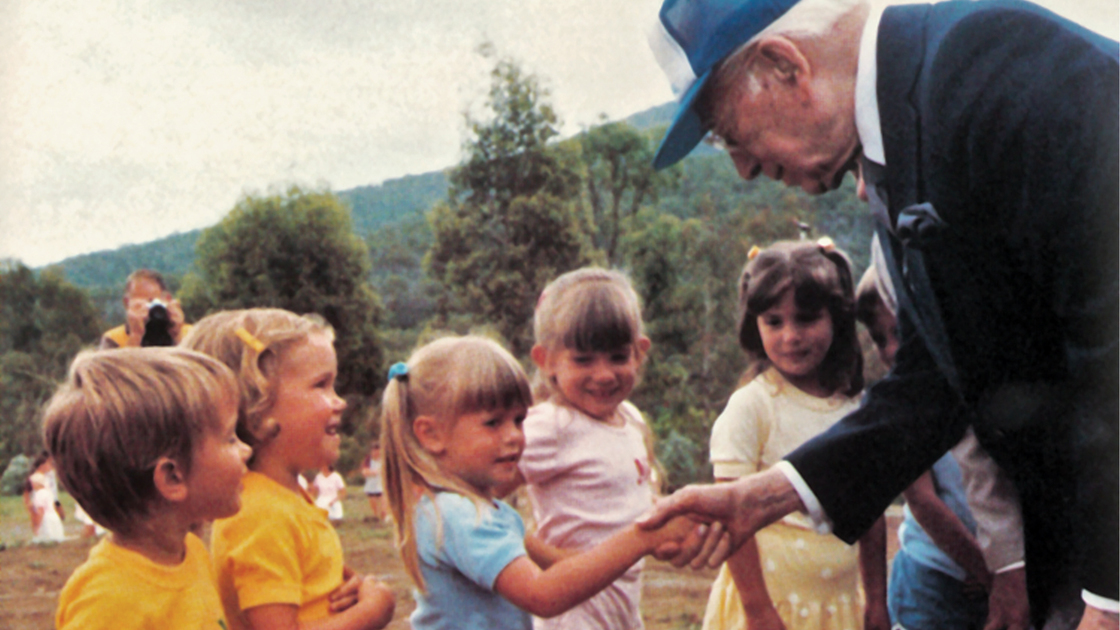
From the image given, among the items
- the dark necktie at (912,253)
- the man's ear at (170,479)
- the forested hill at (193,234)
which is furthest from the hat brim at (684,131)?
the forested hill at (193,234)

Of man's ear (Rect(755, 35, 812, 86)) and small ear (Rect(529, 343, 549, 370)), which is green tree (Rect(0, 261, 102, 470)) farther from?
man's ear (Rect(755, 35, 812, 86))

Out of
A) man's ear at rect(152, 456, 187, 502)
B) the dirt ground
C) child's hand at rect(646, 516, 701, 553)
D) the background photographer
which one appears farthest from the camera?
the dirt ground

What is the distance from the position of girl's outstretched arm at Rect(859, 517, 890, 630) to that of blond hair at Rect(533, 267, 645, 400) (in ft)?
2.83

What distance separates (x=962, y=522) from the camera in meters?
3.01

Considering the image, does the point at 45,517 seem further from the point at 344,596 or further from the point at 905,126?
the point at 905,126

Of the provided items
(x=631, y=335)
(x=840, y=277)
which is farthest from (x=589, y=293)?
(x=840, y=277)

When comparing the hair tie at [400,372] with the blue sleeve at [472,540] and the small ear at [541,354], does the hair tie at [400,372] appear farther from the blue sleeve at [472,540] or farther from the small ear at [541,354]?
the small ear at [541,354]

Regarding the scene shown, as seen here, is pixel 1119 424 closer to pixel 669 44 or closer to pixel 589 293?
pixel 669 44

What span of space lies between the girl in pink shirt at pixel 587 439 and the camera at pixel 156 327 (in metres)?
2.13

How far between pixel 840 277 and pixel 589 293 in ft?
2.52

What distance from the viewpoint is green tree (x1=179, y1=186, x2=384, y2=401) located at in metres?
9.23

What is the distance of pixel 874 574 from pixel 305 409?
170 cm

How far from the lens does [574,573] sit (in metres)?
2.29

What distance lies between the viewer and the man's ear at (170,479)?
2072mm
